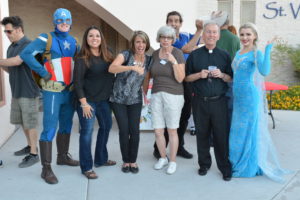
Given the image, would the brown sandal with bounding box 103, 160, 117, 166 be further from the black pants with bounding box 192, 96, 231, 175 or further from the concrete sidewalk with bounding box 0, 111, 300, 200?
the black pants with bounding box 192, 96, 231, 175

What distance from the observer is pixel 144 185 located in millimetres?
3545

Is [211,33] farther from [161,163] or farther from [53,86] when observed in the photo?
[53,86]

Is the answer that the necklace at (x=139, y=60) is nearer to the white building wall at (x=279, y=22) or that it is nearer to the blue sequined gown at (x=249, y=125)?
the blue sequined gown at (x=249, y=125)

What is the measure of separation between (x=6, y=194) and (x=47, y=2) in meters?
7.81

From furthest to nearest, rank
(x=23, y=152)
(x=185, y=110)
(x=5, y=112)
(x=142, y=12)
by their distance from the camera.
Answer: (x=142, y=12) < (x=5, y=112) < (x=23, y=152) < (x=185, y=110)

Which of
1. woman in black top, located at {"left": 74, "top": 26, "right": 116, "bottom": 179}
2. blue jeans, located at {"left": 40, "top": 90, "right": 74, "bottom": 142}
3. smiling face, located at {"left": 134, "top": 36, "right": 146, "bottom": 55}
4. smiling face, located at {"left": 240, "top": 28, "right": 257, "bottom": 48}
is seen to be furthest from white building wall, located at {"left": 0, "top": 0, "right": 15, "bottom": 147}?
smiling face, located at {"left": 240, "top": 28, "right": 257, "bottom": 48}

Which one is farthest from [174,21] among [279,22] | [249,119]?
[279,22]

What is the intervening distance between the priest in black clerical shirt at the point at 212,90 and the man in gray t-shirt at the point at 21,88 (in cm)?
199

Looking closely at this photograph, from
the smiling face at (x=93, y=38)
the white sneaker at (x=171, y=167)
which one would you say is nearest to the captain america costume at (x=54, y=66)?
the smiling face at (x=93, y=38)

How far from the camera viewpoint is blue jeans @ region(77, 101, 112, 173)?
11.7 feet

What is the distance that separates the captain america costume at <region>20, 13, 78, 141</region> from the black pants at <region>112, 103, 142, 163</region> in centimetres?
61

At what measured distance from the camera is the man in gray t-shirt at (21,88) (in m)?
3.99

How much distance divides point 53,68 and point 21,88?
85 cm

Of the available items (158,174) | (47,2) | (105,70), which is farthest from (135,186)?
(47,2)
